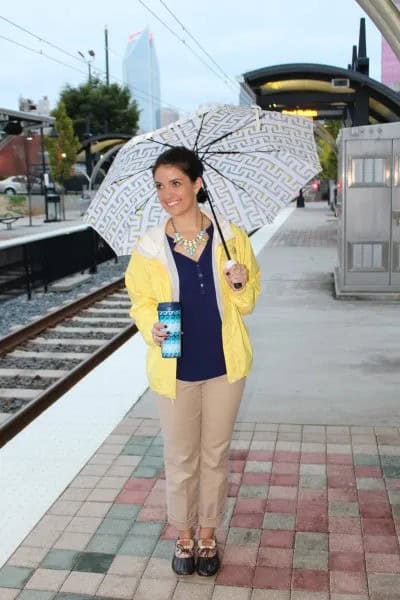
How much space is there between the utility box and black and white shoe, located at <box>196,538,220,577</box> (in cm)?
765

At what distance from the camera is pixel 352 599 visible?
124 inches

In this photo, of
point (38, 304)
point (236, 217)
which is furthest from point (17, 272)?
point (236, 217)

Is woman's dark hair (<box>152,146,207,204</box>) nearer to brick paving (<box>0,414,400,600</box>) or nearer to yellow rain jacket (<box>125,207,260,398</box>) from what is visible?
yellow rain jacket (<box>125,207,260,398</box>)

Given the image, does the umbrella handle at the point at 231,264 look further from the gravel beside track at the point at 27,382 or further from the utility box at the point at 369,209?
the utility box at the point at 369,209

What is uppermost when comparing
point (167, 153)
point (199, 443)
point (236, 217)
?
point (167, 153)

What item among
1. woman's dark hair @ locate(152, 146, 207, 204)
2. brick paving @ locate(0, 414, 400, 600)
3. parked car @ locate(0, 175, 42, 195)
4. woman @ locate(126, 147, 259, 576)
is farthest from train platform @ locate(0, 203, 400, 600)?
parked car @ locate(0, 175, 42, 195)

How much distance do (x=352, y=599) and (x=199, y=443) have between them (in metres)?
0.92

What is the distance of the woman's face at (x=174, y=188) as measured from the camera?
10.5 feet

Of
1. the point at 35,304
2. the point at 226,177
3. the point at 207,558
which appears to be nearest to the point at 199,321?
the point at 226,177

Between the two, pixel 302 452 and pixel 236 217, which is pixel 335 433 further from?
pixel 236 217

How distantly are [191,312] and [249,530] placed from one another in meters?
1.29

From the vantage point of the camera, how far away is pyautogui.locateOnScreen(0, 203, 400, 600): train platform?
11.0 ft

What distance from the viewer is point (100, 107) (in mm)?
68000

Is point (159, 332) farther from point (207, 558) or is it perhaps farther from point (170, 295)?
point (207, 558)
